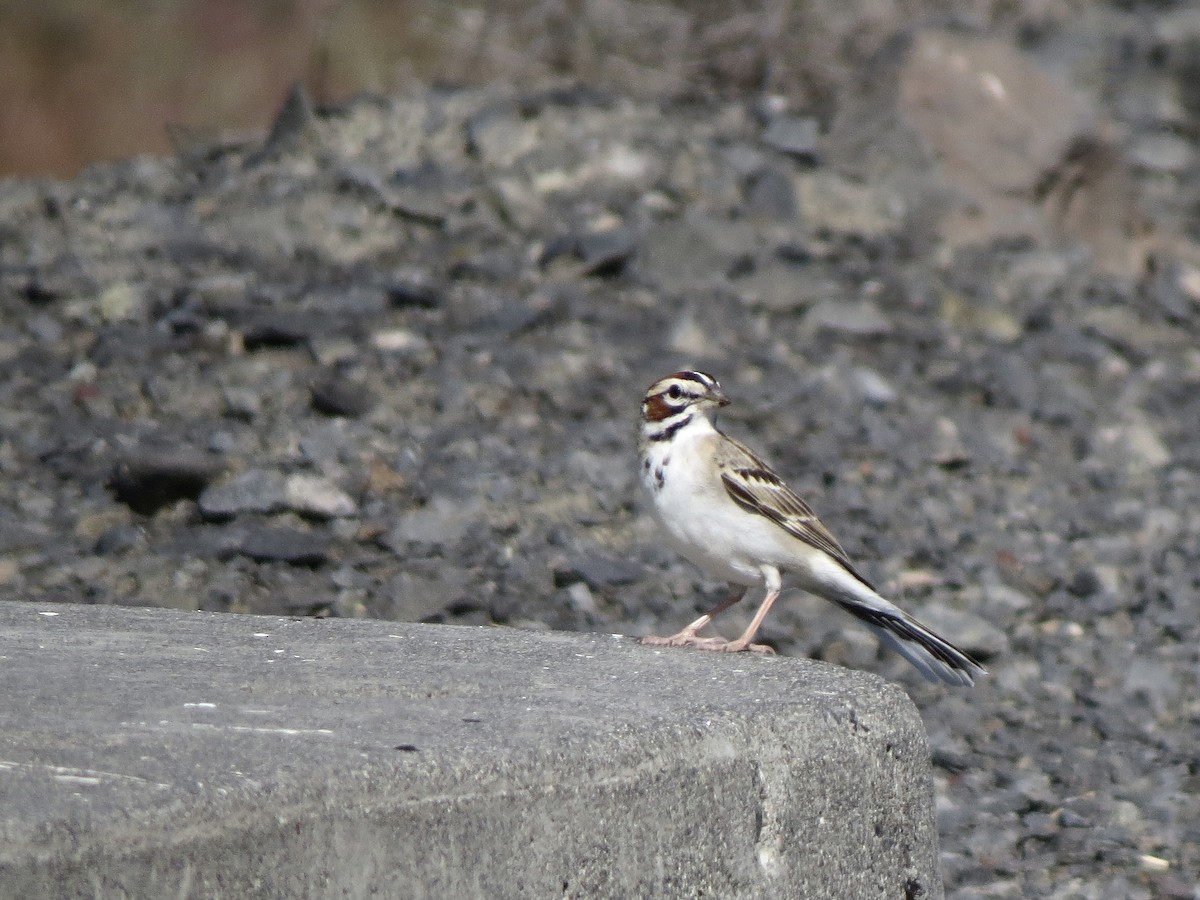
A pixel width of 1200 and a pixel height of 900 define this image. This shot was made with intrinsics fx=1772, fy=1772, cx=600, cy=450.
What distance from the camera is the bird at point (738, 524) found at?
17.8 feet

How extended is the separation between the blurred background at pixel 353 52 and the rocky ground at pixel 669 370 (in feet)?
2.09

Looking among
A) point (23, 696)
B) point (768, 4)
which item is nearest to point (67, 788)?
point (23, 696)

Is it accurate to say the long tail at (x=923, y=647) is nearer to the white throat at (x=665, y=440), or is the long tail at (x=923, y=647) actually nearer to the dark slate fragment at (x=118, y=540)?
the white throat at (x=665, y=440)

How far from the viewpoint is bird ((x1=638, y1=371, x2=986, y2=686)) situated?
17.8 feet

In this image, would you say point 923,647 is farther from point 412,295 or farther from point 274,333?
point 412,295

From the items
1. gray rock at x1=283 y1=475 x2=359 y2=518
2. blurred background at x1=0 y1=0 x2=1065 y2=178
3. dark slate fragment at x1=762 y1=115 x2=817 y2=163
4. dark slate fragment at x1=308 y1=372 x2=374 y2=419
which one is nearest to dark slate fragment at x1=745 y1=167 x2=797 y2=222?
dark slate fragment at x1=762 y1=115 x2=817 y2=163

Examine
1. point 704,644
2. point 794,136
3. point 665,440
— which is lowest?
point 794,136

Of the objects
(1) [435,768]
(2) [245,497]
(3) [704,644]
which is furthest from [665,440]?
(2) [245,497]

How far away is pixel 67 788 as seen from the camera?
3.10 meters

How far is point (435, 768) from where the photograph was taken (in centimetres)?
337

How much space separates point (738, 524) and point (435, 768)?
7.26 feet

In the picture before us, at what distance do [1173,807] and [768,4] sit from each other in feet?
35.2

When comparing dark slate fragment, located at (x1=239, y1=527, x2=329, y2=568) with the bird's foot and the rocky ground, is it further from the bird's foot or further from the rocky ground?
the bird's foot

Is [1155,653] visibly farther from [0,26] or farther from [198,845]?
[0,26]
